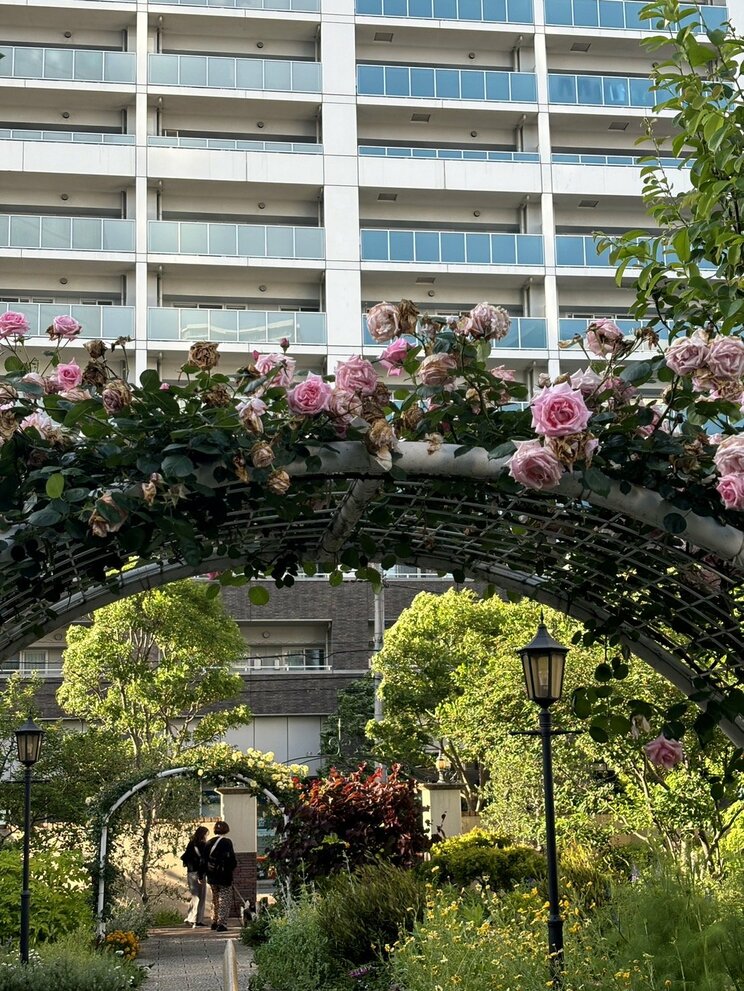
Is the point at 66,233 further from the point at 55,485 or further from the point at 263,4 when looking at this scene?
the point at 55,485

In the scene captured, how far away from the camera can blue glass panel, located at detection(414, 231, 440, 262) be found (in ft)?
115

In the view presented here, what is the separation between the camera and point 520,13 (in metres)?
37.2

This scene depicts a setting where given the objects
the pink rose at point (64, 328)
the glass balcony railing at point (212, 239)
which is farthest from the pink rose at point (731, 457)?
the glass balcony railing at point (212, 239)

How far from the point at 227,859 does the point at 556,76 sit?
26973 millimetres

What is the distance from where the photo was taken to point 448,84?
119 feet

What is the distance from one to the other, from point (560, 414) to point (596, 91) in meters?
36.1

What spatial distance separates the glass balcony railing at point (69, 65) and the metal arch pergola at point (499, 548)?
105 ft

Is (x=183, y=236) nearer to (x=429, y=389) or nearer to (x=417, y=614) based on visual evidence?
(x=417, y=614)

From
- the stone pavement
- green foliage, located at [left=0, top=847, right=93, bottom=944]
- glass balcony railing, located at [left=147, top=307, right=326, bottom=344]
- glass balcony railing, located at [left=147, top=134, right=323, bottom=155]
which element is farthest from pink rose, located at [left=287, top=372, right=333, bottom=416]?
glass balcony railing, located at [left=147, top=134, right=323, bottom=155]

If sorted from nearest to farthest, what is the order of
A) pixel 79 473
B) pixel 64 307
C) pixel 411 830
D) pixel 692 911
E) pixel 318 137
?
1. pixel 79 473
2. pixel 692 911
3. pixel 411 830
4. pixel 64 307
5. pixel 318 137

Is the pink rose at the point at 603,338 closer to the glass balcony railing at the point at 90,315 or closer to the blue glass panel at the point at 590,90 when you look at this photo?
the glass balcony railing at the point at 90,315

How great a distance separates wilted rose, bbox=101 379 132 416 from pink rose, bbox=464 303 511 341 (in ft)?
3.37

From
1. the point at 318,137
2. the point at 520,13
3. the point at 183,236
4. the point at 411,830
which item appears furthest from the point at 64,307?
the point at 411,830

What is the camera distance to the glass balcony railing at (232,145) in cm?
3472
